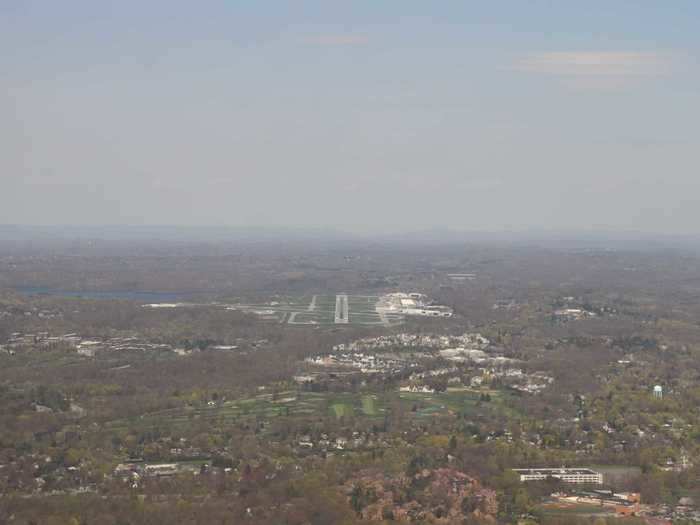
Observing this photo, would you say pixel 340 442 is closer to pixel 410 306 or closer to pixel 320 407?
pixel 320 407

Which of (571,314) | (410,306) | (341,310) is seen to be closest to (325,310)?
(341,310)

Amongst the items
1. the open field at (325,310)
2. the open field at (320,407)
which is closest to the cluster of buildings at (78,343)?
the open field at (325,310)

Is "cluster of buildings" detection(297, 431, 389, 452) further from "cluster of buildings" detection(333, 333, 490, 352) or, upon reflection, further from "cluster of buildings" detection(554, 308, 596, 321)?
"cluster of buildings" detection(554, 308, 596, 321)

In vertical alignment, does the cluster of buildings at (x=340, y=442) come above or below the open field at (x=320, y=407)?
below

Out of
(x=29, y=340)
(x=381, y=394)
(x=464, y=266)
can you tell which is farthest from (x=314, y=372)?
(x=464, y=266)

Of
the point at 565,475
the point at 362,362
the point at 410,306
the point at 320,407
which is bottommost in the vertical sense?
the point at 565,475

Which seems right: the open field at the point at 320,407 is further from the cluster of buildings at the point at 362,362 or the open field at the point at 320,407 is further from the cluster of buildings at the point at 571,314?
the cluster of buildings at the point at 571,314

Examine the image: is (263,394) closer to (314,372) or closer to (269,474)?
(314,372)

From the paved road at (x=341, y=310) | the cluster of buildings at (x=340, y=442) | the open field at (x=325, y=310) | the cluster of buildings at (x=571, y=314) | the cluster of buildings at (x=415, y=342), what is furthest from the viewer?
the cluster of buildings at (x=571, y=314)

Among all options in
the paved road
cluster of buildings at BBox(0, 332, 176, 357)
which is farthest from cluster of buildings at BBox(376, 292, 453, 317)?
cluster of buildings at BBox(0, 332, 176, 357)
